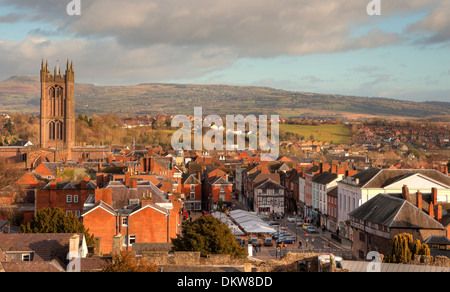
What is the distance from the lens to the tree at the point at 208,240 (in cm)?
3400

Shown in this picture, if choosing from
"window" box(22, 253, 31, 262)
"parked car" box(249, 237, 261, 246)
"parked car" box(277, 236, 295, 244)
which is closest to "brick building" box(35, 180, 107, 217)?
"parked car" box(249, 237, 261, 246)

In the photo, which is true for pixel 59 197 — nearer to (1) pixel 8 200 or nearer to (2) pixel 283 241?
(1) pixel 8 200

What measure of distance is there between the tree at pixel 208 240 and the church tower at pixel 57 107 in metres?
89.1

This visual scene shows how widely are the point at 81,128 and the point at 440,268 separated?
448ft

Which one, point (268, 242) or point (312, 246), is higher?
point (268, 242)

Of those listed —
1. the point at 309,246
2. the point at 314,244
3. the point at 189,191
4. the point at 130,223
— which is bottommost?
the point at 314,244

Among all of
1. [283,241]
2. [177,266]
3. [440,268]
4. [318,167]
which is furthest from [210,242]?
[318,167]

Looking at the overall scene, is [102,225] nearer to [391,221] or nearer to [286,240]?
[286,240]

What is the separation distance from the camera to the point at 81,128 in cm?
15212

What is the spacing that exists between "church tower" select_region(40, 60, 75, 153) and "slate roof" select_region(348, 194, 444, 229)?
284ft

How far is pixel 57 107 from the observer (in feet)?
399

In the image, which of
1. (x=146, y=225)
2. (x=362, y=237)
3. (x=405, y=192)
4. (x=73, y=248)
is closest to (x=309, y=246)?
(x=362, y=237)

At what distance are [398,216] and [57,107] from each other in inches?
3684

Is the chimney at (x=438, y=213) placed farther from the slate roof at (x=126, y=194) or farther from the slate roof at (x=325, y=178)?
the slate roof at (x=325, y=178)
